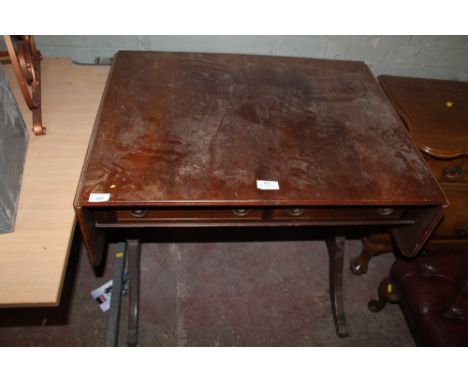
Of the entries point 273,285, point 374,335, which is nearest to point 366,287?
point 374,335

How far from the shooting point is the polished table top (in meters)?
1.08

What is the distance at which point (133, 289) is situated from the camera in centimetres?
178

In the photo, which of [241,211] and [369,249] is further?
[369,249]

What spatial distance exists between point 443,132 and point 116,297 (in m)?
1.74

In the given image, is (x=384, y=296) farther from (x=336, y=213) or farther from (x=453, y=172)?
(x=336, y=213)

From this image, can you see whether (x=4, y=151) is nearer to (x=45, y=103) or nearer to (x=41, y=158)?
(x=41, y=158)

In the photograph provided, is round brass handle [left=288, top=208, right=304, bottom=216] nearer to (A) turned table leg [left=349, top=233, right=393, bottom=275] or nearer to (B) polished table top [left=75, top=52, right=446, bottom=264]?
(B) polished table top [left=75, top=52, right=446, bottom=264]

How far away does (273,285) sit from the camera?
78.3 inches

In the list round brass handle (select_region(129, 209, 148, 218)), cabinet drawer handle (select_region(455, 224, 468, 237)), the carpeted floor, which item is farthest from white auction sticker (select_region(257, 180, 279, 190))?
cabinet drawer handle (select_region(455, 224, 468, 237))

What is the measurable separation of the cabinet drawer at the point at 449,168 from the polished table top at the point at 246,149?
283mm

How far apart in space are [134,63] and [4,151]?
72 centimetres

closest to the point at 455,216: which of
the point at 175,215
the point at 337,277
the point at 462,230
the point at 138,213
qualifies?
the point at 462,230

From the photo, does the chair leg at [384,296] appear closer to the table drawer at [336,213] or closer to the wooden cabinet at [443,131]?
the wooden cabinet at [443,131]

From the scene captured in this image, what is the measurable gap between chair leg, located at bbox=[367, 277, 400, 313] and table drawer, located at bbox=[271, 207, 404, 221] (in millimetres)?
562
